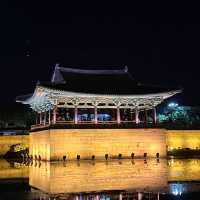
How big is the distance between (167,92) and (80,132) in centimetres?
1006

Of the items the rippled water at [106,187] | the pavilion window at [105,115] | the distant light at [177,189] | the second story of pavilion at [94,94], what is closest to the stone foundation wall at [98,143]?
the second story of pavilion at [94,94]

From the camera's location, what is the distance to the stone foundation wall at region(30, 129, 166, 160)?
123 feet

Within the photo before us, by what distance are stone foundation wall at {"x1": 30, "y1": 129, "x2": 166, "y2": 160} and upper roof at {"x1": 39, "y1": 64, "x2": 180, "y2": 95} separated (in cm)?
395

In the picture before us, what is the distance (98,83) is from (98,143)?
7.10m

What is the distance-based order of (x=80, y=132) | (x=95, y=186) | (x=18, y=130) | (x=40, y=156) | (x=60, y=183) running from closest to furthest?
1. (x=95, y=186)
2. (x=60, y=183)
3. (x=80, y=132)
4. (x=40, y=156)
5. (x=18, y=130)

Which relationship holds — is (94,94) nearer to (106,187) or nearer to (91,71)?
(91,71)

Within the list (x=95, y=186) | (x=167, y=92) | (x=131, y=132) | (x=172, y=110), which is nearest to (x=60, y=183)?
(x=95, y=186)

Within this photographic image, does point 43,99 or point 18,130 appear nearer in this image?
point 43,99

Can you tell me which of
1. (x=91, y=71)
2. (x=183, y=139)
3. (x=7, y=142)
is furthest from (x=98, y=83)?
(x=7, y=142)

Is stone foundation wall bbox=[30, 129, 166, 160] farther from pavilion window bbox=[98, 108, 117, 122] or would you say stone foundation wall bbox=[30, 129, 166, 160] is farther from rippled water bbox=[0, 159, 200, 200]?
→ rippled water bbox=[0, 159, 200, 200]

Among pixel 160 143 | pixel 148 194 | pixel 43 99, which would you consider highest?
pixel 43 99

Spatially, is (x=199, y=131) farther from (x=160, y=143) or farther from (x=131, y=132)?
(x=131, y=132)

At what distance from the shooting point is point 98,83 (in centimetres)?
4288

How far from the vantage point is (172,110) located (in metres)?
84.2
